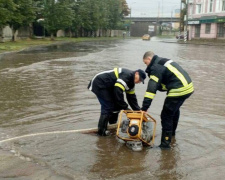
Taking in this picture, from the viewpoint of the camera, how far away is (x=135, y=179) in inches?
176

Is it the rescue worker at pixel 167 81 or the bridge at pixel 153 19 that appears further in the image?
the bridge at pixel 153 19

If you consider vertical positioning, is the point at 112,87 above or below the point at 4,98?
above

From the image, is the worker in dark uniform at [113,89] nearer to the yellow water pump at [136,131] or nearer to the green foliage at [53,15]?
the yellow water pump at [136,131]

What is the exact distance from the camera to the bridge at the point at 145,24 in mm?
124500

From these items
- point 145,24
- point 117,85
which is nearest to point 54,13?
point 117,85

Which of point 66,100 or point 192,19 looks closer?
point 66,100

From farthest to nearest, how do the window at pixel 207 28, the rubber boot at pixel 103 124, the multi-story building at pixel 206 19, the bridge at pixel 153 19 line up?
the bridge at pixel 153 19
the window at pixel 207 28
the multi-story building at pixel 206 19
the rubber boot at pixel 103 124

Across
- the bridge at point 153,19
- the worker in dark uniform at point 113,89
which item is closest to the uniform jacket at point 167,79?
the worker in dark uniform at point 113,89

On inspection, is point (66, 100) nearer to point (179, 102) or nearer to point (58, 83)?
point (58, 83)

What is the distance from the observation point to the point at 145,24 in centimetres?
12644

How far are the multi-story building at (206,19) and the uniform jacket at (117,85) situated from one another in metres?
51.0

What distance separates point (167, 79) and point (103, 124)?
5.22ft

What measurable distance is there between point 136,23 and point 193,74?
114690 millimetres

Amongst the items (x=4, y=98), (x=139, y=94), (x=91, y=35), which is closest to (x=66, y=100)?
(x=4, y=98)
